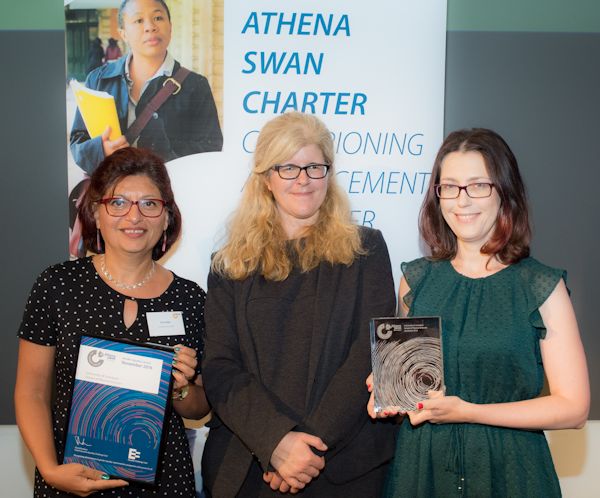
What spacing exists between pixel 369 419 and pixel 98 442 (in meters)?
0.97

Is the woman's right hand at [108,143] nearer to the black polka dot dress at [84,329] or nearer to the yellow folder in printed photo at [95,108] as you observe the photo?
the yellow folder in printed photo at [95,108]

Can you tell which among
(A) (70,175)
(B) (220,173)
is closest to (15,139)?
(A) (70,175)

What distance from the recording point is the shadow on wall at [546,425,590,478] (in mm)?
3676

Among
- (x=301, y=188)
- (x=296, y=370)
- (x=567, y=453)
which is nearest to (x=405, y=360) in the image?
(x=296, y=370)

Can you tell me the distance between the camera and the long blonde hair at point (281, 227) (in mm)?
2301

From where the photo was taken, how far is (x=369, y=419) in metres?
2.24

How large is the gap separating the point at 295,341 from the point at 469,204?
30.3 inches

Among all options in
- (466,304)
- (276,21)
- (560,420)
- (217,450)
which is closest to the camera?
(560,420)

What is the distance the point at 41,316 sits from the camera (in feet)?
7.82

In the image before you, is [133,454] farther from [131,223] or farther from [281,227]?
[281,227]

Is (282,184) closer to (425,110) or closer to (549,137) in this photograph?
(425,110)

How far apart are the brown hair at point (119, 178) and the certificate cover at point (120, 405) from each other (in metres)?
0.56

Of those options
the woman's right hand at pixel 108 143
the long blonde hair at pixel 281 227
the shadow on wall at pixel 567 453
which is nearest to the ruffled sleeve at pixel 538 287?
the long blonde hair at pixel 281 227

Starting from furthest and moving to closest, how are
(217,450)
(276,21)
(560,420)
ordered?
(276,21) < (217,450) < (560,420)
